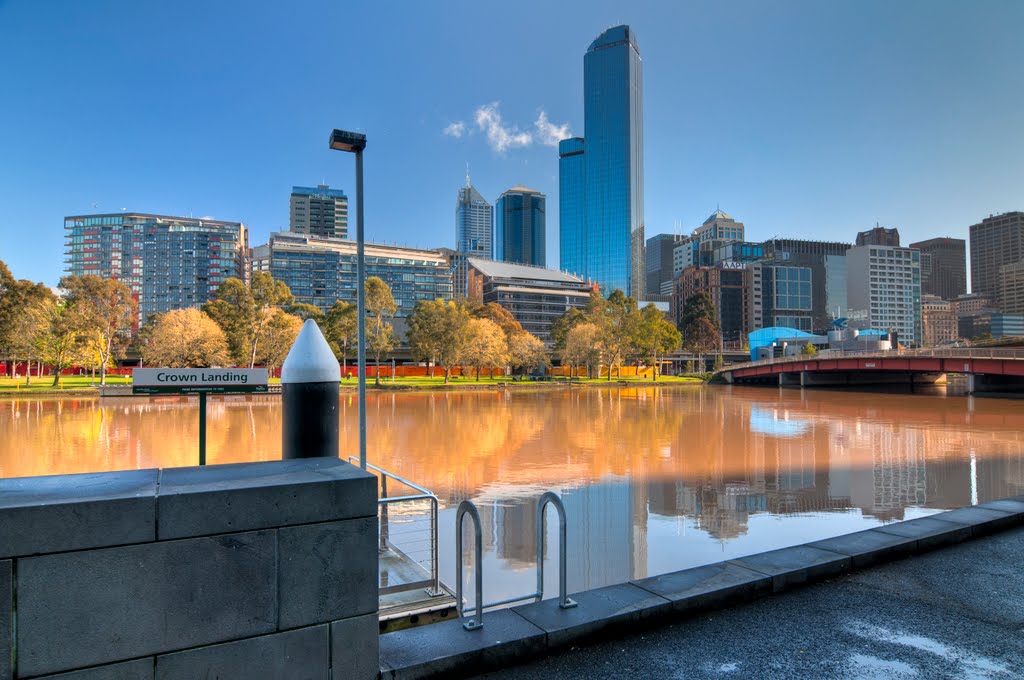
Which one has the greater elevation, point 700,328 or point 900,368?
point 700,328

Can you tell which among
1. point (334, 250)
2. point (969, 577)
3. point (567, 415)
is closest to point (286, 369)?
point (969, 577)

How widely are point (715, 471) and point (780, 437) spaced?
975 centimetres

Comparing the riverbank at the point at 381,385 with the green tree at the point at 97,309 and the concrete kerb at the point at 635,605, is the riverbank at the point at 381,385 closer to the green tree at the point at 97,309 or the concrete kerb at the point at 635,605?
the green tree at the point at 97,309

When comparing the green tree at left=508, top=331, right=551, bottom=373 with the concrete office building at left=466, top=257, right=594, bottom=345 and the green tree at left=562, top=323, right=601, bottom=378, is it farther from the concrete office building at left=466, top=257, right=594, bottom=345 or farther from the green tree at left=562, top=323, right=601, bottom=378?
the concrete office building at left=466, top=257, right=594, bottom=345

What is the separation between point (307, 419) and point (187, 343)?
56.5m

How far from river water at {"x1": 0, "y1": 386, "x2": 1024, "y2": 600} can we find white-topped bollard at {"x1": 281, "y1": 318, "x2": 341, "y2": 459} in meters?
1.91

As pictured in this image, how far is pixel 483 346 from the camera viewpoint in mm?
76062

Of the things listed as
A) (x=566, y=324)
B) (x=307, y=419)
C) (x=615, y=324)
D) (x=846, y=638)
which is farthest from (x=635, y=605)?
(x=566, y=324)

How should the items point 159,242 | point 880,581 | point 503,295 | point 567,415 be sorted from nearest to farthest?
point 880,581 → point 567,415 → point 503,295 → point 159,242

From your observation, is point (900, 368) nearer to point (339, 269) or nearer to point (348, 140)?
point (348, 140)

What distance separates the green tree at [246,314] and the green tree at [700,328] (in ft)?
295

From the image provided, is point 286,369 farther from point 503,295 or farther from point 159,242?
point 159,242

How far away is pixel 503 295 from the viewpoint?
458 ft

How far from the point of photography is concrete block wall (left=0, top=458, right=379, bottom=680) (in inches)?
122
